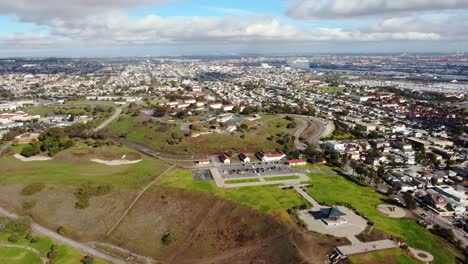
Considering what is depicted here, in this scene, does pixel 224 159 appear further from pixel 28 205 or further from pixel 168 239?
pixel 28 205

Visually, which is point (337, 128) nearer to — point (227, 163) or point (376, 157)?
point (376, 157)

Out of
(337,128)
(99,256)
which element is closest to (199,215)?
(99,256)

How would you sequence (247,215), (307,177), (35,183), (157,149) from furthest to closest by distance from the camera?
1. (157,149)
2. (307,177)
3. (35,183)
4. (247,215)

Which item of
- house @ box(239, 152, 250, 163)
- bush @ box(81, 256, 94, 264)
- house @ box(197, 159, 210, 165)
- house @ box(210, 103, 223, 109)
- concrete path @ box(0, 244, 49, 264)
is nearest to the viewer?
bush @ box(81, 256, 94, 264)

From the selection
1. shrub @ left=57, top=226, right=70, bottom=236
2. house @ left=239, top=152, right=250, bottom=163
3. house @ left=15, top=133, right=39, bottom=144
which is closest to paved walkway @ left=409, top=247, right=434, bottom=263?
house @ left=239, top=152, right=250, bottom=163

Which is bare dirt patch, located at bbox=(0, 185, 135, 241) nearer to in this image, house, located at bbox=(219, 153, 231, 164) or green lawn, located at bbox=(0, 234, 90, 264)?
green lawn, located at bbox=(0, 234, 90, 264)

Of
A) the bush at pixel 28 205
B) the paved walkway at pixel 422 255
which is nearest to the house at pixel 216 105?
the bush at pixel 28 205

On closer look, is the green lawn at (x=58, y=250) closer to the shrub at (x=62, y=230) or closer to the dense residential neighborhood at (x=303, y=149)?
the shrub at (x=62, y=230)
